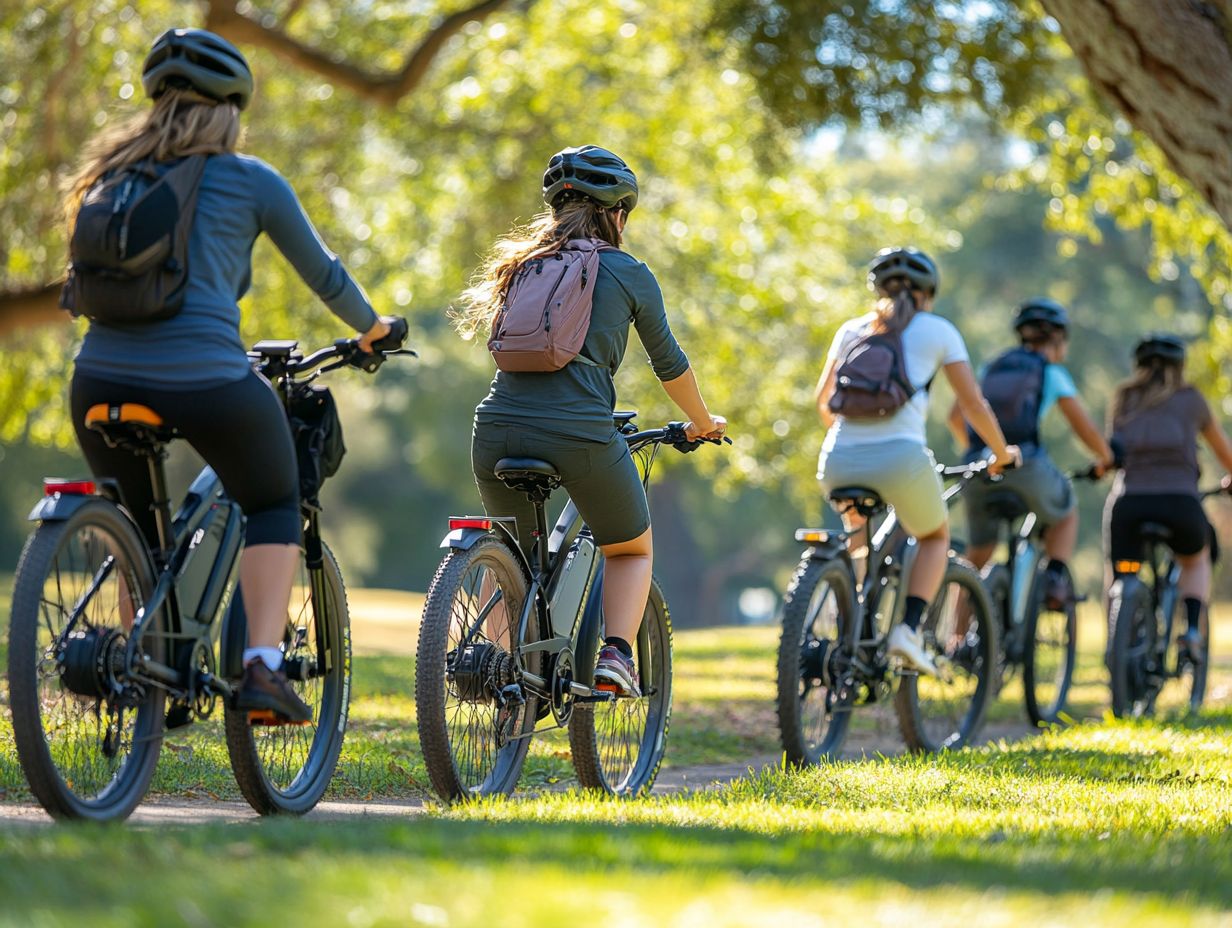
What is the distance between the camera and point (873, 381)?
24.5 feet

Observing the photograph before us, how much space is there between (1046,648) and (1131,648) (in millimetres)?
493

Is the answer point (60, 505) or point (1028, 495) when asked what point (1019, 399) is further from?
point (60, 505)

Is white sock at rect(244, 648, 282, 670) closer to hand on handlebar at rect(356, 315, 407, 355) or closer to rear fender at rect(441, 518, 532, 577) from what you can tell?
rear fender at rect(441, 518, 532, 577)

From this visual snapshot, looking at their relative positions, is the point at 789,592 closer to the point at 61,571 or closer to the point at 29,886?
the point at 61,571

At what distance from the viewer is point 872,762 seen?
6.84 metres

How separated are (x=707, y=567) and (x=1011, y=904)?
48.5 metres

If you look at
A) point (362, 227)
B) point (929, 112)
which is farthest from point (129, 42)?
point (929, 112)

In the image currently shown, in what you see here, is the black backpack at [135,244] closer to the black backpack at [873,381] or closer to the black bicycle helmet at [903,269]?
the black backpack at [873,381]

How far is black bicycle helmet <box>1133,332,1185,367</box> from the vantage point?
32.9 feet

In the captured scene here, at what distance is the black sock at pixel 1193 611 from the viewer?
10.4 metres

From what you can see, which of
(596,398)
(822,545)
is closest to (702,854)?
(596,398)

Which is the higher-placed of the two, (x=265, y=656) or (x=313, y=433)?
(x=313, y=433)

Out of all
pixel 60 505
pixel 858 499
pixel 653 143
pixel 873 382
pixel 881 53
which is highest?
pixel 653 143

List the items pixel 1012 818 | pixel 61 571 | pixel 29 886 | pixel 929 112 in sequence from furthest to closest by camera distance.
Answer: pixel 929 112 → pixel 1012 818 → pixel 61 571 → pixel 29 886
